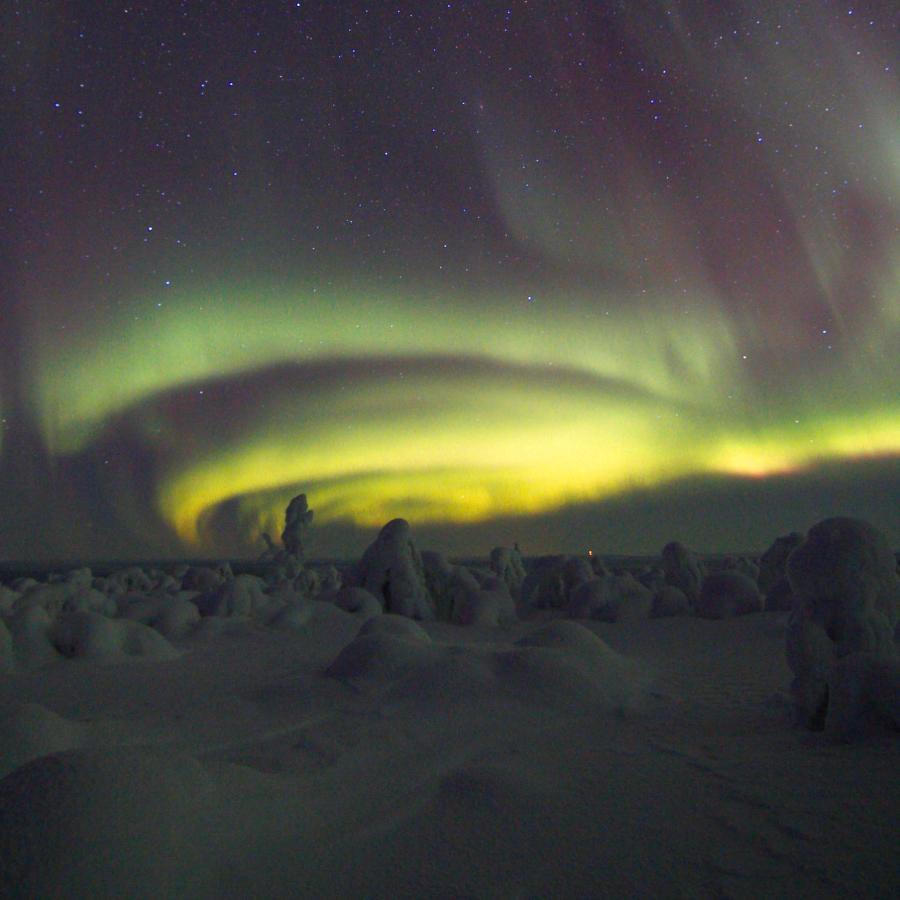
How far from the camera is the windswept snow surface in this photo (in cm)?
371

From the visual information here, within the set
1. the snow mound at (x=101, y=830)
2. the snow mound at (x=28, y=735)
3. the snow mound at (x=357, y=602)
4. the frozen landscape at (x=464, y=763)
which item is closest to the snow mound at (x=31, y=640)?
the frozen landscape at (x=464, y=763)

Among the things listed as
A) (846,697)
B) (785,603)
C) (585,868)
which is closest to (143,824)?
(585,868)

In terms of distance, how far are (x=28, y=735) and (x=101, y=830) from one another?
9.31 feet

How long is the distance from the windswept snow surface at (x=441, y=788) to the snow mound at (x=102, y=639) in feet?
7.80

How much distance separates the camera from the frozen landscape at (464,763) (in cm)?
377

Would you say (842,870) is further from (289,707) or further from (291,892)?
(289,707)

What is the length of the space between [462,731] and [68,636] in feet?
33.2

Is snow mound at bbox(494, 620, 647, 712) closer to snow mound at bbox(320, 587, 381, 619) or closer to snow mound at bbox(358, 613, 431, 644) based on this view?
snow mound at bbox(358, 613, 431, 644)

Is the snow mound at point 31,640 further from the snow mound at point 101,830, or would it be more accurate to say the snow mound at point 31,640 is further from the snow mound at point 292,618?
the snow mound at point 101,830

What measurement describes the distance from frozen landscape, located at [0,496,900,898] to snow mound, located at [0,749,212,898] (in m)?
0.01

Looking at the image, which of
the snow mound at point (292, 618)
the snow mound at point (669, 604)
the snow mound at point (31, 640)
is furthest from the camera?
the snow mound at point (669, 604)

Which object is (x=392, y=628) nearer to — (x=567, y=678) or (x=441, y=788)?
(x=567, y=678)

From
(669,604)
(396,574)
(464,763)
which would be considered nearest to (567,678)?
(464,763)

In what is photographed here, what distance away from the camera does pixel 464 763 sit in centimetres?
629
